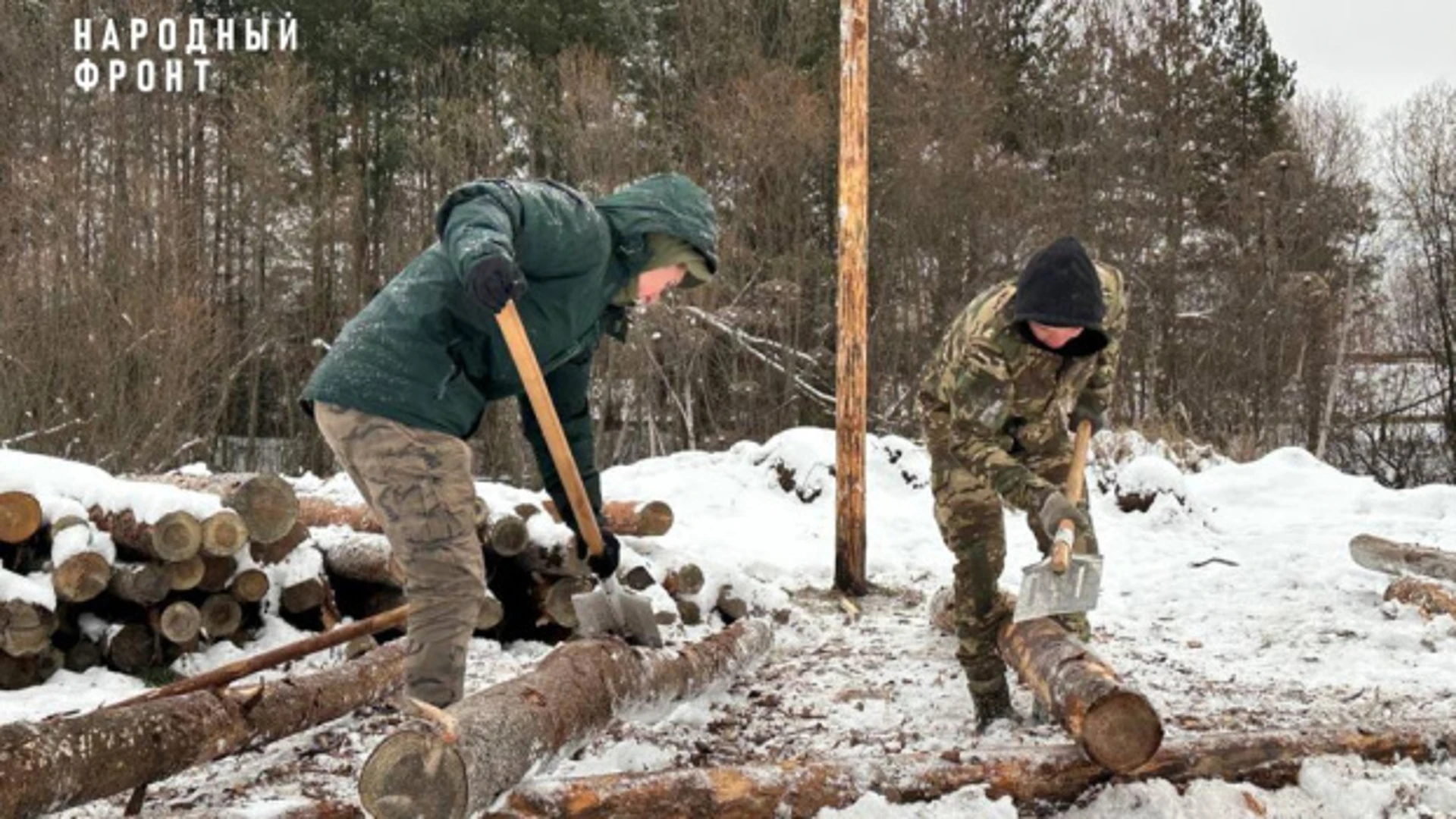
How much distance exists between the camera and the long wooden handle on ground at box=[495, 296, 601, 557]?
2666mm

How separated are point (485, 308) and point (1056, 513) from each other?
187cm

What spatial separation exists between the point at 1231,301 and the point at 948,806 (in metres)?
20.6

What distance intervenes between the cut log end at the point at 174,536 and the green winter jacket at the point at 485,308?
7.67ft

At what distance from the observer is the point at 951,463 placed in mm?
3971

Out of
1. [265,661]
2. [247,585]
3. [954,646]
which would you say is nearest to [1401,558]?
[954,646]

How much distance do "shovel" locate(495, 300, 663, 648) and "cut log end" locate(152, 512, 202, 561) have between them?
7.75 ft

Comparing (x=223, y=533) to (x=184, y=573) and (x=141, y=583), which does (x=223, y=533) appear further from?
(x=141, y=583)

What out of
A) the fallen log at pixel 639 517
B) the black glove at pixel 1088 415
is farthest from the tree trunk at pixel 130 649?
the black glove at pixel 1088 415

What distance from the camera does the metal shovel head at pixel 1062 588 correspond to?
3.24 meters

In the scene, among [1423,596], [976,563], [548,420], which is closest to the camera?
[548,420]

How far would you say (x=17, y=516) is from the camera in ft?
15.0

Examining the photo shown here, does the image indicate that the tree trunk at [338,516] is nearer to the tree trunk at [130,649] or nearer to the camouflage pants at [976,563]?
the tree trunk at [130,649]

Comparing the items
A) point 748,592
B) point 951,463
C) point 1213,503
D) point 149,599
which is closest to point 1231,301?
point 1213,503

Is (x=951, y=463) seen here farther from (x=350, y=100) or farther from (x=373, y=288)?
(x=350, y=100)
